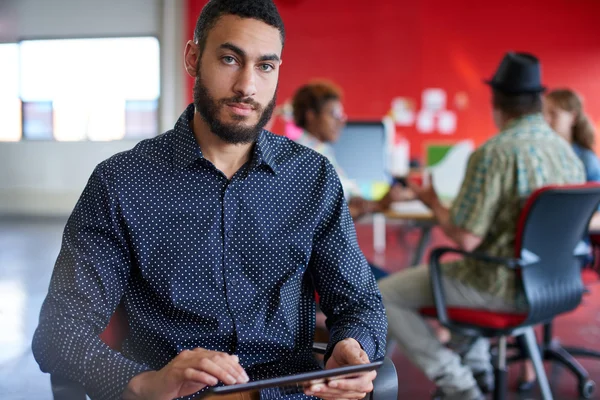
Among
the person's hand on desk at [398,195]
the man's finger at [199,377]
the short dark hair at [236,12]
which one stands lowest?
the person's hand on desk at [398,195]

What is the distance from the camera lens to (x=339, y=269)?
140 centimetres

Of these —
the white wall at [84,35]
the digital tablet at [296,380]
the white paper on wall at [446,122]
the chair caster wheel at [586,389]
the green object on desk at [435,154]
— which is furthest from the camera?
the white paper on wall at [446,122]

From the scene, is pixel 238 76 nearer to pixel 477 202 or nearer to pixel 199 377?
pixel 199 377

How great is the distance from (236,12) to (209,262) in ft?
1.57

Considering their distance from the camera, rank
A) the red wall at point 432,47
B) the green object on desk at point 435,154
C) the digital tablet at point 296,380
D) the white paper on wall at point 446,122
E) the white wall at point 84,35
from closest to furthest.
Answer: the digital tablet at point 296,380
the green object on desk at point 435,154
the white wall at point 84,35
the red wall at point 432,47
the white paper on wall at point 446,122

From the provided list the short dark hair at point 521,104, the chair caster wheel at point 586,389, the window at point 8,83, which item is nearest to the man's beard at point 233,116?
the short dark hair at point 521,104

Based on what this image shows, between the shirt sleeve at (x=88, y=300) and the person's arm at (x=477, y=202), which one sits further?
the person's arm at (x=477, y=202)

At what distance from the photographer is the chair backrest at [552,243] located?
89.0 inches

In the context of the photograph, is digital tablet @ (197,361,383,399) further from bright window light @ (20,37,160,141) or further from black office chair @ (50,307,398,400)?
bright window light @ (20,37,160,141)

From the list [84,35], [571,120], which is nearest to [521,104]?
[571,120]

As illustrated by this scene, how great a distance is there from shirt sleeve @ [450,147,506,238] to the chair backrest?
0.61 feet

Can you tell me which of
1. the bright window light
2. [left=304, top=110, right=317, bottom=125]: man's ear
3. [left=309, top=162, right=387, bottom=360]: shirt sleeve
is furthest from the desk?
the bright window light

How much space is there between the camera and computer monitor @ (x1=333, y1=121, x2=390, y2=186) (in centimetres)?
418

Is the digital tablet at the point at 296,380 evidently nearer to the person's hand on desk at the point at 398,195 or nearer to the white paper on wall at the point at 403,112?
the person's hand on desk at the point at 398,195
